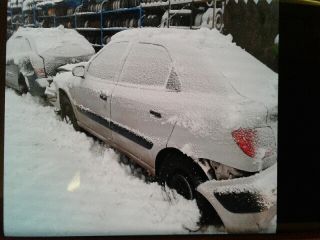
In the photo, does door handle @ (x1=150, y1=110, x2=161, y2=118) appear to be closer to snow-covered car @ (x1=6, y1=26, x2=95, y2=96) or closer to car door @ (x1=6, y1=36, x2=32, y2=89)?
snow-covered car @ (x1=6, y1=26, x2=95, y2=96)

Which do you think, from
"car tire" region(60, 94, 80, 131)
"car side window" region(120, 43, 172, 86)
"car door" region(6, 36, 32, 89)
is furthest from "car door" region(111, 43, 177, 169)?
"car door" region(6, 36, 32, 89)

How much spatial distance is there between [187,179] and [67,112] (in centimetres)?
106

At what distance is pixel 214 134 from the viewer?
2.17 metres

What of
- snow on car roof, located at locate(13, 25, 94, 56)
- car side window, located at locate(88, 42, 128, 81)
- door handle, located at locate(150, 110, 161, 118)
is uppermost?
snow on car roof, located at locate(13, 25, 94, 56)

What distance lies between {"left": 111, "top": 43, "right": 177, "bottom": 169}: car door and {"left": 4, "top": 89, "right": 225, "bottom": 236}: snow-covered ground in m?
0.21

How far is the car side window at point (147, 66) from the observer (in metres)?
2.30

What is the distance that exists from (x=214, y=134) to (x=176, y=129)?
0.85 feet

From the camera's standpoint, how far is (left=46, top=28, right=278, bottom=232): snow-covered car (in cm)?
217

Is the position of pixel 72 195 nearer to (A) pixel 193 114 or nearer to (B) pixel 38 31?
(A) pixel 193 114

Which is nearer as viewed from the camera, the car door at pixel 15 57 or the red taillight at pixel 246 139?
the red taillight at pixel 246 139

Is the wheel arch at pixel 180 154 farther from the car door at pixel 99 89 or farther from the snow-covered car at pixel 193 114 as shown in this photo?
the car door at pixel 99 89

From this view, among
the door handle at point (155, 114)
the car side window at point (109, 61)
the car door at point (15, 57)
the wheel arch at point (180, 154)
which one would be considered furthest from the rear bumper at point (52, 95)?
the wheel arch at point (180, 154)

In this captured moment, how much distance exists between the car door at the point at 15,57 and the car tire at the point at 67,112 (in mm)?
348

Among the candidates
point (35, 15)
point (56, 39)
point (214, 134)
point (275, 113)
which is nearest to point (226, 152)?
point (214, 134)
